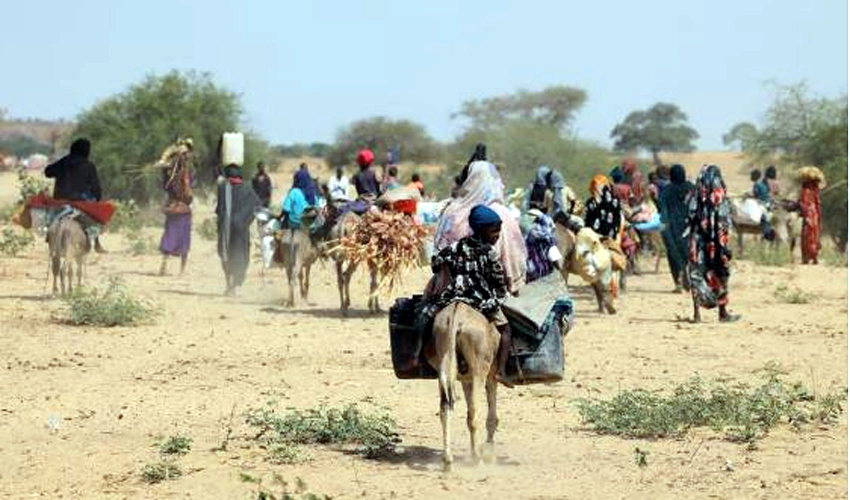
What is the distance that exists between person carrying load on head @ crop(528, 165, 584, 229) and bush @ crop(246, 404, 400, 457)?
5.55 m

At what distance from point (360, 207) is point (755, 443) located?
817 centimetres

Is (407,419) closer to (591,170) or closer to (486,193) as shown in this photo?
(486,193)

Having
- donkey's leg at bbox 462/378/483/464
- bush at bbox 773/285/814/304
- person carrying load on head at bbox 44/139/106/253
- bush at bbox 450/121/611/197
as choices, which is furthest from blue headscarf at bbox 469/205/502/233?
bush at bbox 450/121/611/197

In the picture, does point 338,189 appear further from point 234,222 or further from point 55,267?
point 55,267

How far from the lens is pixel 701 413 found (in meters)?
11.7

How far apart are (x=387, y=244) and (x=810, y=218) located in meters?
14.5

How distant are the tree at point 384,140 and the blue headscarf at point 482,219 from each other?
60.8m

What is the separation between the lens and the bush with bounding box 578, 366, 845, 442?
1141 centimetres

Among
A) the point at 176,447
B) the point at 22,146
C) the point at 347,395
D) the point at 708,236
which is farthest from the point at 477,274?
the point at 22,146

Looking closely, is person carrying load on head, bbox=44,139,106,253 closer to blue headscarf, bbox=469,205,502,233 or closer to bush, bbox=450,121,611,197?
blue headscarf, bbox=469,205,502,233

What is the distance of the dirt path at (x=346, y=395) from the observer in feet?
31.8

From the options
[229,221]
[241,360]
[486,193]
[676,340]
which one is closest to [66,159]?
[229,221]

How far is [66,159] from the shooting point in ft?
65.6

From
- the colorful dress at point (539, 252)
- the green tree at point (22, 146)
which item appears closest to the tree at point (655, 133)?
the green tree at point (22, 146)
